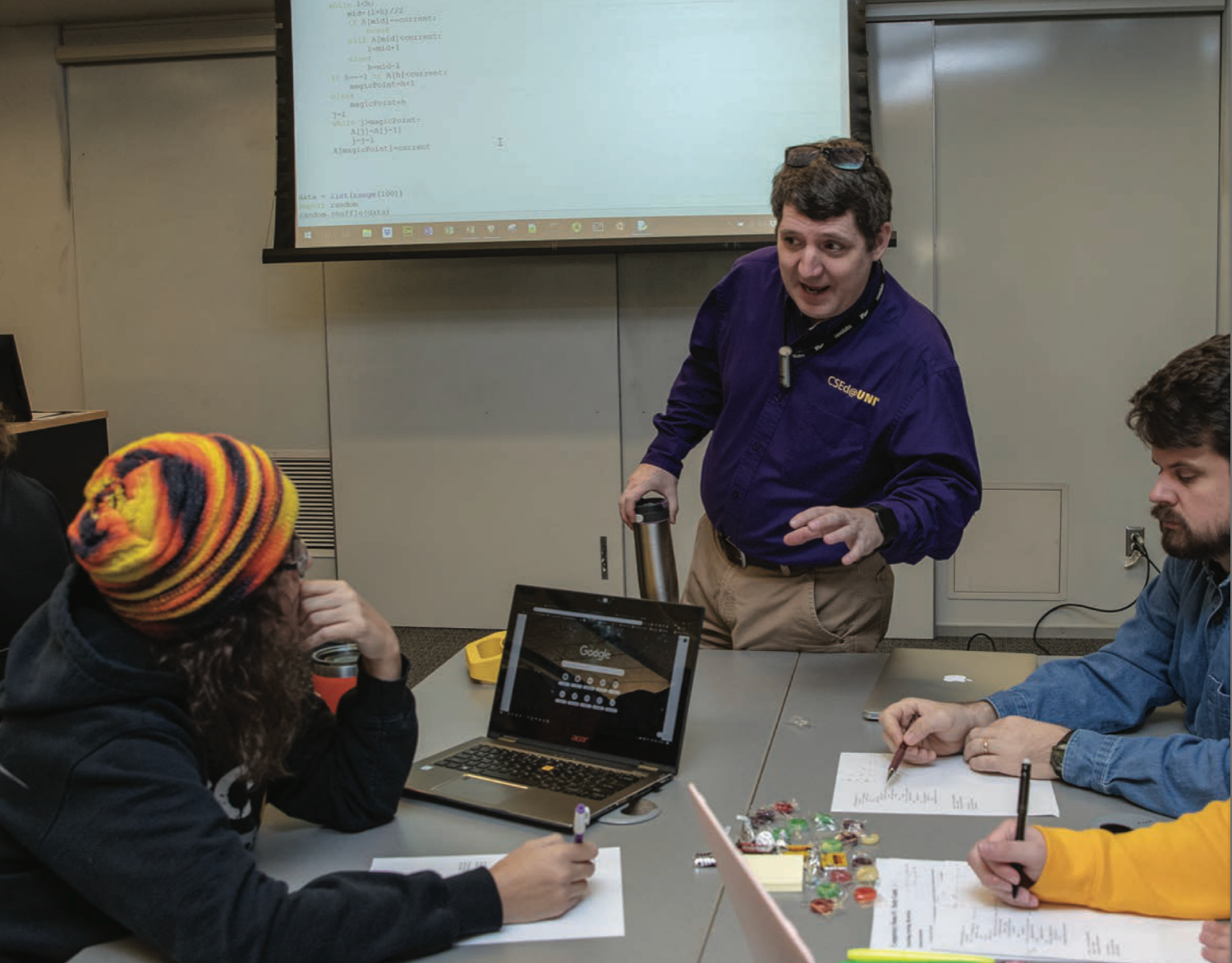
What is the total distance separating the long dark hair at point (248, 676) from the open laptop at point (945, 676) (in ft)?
2.98

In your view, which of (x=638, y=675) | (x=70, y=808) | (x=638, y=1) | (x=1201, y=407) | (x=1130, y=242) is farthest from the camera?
(x=1130, y=242)

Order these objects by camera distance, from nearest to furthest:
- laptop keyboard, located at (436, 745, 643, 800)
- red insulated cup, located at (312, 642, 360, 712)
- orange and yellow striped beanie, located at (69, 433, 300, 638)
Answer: orange and yellow striped beanie, located at (69, 433, 300, 638) < laptop keyboard, located at (436, 745, 643, 800) < red insulated cup, located at (312, 642, 360, 712)

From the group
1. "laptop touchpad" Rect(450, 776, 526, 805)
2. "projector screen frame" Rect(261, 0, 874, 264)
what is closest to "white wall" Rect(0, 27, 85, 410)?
"projector screen frame" Rect(261, 0, 874, 264)

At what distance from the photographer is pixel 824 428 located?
217cm

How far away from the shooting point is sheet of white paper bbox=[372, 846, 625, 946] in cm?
125

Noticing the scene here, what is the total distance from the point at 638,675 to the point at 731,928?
19.8 inches

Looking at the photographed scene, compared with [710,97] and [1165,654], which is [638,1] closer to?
[710,97]

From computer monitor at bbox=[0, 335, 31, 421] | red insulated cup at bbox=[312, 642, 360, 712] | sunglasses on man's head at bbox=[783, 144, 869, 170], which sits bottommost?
red insulated cup at bbox=[312, 642, 360, 712]

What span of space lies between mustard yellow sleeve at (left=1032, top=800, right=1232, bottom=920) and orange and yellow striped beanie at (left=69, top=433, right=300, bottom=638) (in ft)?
2.75

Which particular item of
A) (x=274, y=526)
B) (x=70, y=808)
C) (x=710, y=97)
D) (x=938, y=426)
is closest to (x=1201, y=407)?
(x=938, y=426)

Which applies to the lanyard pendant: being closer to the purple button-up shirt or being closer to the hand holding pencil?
the purple button-up shirt

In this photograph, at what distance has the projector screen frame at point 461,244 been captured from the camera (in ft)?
12.3

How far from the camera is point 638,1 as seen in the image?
3.83 m

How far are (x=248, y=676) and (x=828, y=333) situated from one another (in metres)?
1.28
